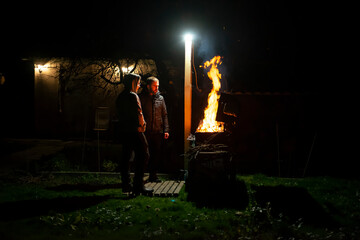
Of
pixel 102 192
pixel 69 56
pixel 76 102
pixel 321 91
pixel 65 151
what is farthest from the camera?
pixel 76 102

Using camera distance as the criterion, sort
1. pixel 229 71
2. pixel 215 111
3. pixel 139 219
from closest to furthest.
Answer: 1. pixel 139 219
2. pixel 215 111
3. pixel 229 71

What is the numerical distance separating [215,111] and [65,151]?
6811 millimetres

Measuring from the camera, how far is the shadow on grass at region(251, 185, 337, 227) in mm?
5349

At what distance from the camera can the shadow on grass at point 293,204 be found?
17.5 ft

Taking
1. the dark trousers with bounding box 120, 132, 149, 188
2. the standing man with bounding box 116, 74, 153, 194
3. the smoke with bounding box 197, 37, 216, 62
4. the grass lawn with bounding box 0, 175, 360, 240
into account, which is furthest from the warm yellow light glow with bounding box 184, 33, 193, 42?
the smoke with bounding box 197, 37, 216, 62

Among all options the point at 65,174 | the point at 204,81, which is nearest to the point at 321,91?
the point at 204,81

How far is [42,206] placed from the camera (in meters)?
5.91

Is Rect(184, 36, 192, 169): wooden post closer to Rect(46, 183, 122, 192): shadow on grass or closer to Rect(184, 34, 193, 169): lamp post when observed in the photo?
Rect(184, 34, 193, 169): lamp post

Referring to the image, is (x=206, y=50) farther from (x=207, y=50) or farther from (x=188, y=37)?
(x=188, y=37)

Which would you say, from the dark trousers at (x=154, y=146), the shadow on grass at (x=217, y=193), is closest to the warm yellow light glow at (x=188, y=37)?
the dark trousers at (x=154, y=146)

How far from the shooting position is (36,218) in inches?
205

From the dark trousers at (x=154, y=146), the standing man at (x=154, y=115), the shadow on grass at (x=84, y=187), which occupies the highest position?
the standing man at (x=154, y=115)

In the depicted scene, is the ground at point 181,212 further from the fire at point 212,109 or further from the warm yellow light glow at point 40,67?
the warm yellow light glow at point 40,67

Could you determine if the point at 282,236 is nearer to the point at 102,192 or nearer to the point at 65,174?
the point at 102,192
